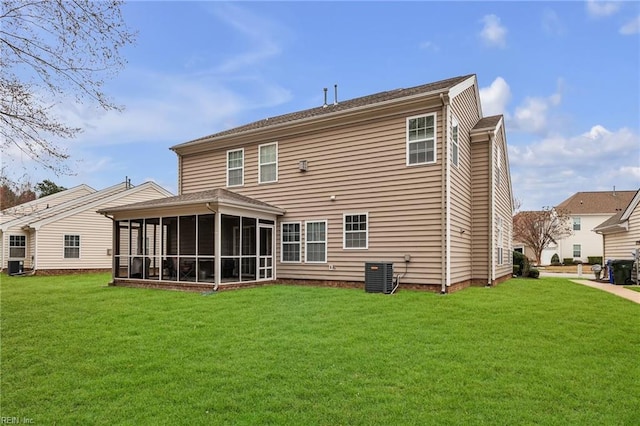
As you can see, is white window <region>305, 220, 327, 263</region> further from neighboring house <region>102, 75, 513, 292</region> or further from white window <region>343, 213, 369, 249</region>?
white window <region>343, 213, 369, 249</region>

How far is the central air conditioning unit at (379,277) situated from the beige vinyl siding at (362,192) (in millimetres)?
681

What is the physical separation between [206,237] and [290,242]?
4101 mm

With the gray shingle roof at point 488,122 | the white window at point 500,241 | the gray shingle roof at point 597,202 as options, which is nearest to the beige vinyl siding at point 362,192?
the gray shingle roof at point 488,122

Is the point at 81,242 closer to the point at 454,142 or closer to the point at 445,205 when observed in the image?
the point at 445,205

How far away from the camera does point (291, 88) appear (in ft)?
60.3

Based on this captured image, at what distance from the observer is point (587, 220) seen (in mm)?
40938

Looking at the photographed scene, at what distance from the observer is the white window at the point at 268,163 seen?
1493cm

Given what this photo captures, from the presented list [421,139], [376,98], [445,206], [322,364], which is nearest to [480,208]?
[445,206]

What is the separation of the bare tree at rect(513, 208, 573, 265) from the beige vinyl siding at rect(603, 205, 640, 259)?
14.8 m

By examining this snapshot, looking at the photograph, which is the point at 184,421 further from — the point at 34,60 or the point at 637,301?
the point at 637,301

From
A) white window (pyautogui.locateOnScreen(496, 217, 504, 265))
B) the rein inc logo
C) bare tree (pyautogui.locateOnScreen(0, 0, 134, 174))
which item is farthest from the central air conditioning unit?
the rein inc logo

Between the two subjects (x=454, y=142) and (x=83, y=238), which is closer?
(x=454, y=142)

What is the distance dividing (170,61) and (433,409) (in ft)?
41.8

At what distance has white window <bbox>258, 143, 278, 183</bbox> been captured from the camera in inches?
588
